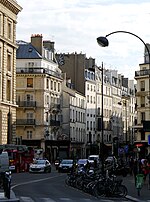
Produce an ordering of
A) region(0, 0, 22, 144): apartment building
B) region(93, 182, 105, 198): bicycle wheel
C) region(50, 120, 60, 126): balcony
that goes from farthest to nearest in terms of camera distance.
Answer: region(50, 120, 60, 126): balcony → region(0, 0, 22, 144): apartment building → region(93, 182, 105, 198): bicycle wheel

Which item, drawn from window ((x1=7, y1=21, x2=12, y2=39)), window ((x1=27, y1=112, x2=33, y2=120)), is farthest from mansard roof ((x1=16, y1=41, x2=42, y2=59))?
window ((x1=7, y1=21, x2=12, y2=39))

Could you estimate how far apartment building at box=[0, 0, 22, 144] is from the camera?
7488 cm

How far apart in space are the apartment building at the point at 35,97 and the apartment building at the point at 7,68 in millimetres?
19875

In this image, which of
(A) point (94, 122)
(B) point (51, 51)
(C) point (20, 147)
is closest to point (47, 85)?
(B) point (51, 51)

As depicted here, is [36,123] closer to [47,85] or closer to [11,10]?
[47,85]

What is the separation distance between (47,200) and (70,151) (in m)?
81.8

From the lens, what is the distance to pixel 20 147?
65.8 meters

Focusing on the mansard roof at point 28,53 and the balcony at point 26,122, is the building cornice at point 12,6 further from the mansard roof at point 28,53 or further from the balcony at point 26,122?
the balcony at point 26,122

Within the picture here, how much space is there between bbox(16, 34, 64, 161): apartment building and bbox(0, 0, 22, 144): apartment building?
65.2 feet

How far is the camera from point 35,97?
100062mm

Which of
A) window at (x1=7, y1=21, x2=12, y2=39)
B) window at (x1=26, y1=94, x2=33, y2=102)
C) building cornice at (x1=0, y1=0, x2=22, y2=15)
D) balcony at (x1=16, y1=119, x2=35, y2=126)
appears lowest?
balcony at (x1=16, y1=119, x2=35, y2=126)

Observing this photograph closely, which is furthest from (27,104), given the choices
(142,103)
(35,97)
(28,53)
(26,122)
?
(142,103)

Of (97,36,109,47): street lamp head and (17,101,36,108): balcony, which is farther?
(17,101,36,108): balcony

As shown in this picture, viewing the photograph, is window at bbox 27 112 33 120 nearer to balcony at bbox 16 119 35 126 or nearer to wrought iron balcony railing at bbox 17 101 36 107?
balcony at bbox 16 119 35 126
